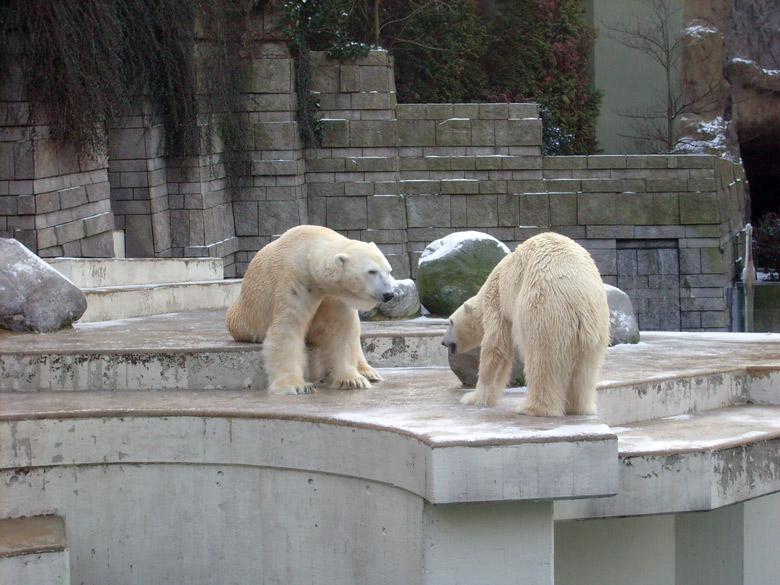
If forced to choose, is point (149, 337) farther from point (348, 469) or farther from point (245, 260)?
point (245, 260)

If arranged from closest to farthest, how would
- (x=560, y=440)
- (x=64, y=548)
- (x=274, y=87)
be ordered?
(x=560, y=440) → (x=64, y=548) → (x=274, y=87)

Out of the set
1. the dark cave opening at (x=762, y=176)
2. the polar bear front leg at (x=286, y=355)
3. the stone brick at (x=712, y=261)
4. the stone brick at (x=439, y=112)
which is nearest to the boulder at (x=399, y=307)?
the polar bear front leg at (x=286, y=355)

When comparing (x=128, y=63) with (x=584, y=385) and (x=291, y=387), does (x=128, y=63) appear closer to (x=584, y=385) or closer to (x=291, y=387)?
(x=291, y=387)

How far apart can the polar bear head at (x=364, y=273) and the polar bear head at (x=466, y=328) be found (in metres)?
0.31

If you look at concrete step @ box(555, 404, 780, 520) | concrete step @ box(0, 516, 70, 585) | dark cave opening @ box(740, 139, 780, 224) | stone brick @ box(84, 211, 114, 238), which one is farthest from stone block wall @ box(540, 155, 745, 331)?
concrete step @ box(0, 516, 70, 585)

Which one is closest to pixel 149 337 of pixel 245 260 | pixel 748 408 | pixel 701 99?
pixel 748 408

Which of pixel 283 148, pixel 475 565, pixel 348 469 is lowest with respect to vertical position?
pixel 475 565

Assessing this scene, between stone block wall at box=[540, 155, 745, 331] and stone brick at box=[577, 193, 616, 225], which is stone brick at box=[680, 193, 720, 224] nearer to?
stone block wall at box=[540, 155, 745, 331]

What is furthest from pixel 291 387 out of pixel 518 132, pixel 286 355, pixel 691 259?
pixel 691 259

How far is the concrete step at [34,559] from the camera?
331 centimetres

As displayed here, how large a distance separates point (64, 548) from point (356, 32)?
10.4m

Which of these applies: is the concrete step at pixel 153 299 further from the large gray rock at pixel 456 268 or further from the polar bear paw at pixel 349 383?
the polar bear paw at pixel 349 383

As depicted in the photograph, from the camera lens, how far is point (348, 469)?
3646 mm

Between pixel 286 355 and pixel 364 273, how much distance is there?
561 millimetres
